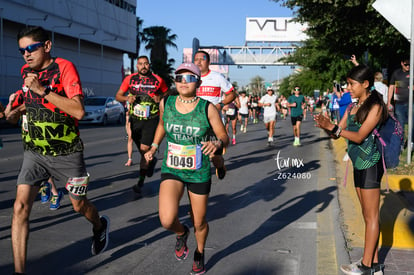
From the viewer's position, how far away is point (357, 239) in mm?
5047

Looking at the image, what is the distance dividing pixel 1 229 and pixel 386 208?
4.53 metres

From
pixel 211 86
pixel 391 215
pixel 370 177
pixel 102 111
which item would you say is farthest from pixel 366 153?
pixel 102 111

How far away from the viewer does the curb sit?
501 centimetres

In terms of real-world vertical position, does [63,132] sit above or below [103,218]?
above

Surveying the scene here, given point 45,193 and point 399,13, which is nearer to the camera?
point 45,193

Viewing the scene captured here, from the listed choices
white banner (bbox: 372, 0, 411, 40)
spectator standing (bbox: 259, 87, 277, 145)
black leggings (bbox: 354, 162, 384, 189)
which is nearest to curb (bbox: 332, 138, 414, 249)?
black leggings (bbox: 354, 162, 384, 189)

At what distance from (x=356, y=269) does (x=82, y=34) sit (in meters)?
44.9

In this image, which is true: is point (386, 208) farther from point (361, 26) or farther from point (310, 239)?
point (361, 26)

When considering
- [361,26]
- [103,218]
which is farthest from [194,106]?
[361,26]

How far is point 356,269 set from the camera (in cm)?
408

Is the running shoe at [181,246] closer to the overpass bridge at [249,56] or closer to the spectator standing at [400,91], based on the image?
the spectator standing at [400,91]

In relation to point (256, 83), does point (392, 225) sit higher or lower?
lower

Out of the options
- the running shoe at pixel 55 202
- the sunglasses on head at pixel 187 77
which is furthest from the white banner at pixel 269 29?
the sunglasses on head at pixel 187 77

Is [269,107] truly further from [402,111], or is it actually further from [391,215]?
[391,215]
